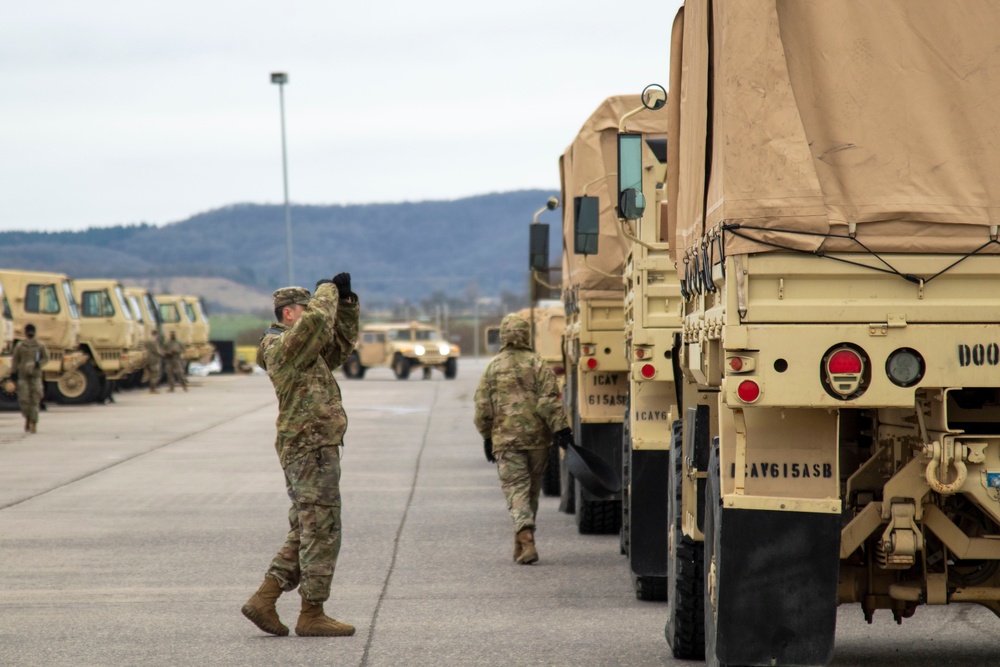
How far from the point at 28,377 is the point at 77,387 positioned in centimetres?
1125

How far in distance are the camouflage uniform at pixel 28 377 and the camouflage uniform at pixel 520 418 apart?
15615 millimetres

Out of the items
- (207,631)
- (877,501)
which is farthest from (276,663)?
(877,501)

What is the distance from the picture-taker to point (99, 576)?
410 inches

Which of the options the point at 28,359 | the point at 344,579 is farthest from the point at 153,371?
the point at 344,579

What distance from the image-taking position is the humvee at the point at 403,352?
50.7 meters

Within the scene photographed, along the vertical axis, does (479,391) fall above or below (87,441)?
above

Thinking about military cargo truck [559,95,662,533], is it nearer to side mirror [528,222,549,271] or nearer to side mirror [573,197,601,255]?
side mirror [573,197,601,255]

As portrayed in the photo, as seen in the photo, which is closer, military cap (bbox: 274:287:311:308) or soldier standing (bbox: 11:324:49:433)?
military cap (bbox: 274:287:311:308)

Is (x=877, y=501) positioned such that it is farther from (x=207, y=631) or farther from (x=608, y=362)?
(x=608, y=362)

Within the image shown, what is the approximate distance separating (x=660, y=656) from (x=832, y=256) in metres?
2.92

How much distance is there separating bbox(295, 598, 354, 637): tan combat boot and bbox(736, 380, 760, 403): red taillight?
3679 millimetres

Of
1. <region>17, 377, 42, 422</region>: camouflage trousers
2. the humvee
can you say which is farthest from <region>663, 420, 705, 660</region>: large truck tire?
the humvee

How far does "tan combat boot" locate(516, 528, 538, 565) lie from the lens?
35.6 ft

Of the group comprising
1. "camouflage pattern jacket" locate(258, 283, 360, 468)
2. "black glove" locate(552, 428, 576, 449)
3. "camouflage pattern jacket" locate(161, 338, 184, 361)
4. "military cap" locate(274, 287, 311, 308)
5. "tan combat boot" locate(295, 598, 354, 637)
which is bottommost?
"camouflage pattern jacket" locate(161, 338, 184, 361)
